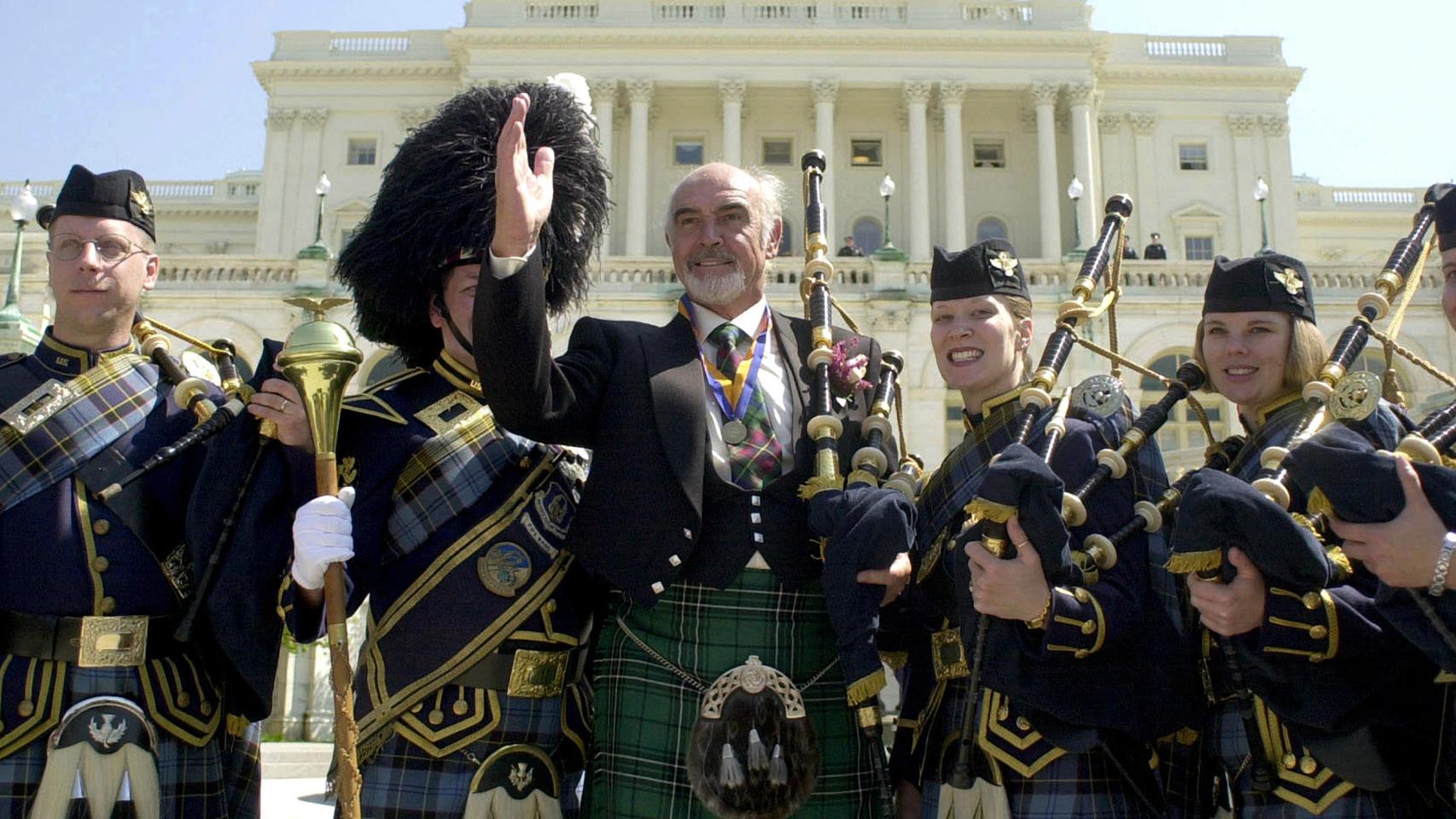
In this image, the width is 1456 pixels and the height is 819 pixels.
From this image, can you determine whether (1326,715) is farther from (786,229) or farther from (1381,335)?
(786,229)

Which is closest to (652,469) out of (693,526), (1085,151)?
(693,526)

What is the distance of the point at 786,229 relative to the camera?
48156 millimetres

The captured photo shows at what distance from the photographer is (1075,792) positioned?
13.6ft

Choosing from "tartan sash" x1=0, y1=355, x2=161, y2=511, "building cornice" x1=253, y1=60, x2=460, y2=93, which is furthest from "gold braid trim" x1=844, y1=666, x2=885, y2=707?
"building cornice" x1=253, y1=60, x2=460, y2=93

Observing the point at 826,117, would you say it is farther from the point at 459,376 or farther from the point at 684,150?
the point at 459,376

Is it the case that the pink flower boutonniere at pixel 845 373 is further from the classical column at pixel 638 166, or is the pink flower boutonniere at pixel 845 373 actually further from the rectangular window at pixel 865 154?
the rectangular window at pixel 865 154

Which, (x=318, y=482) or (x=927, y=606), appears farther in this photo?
(x=927, y=606)

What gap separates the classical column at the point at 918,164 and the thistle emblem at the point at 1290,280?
145 feet

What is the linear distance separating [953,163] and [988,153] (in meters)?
3.35

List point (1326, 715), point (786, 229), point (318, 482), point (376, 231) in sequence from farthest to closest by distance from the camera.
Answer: point (786, 229) → point (376, 231) → point (318, 482) → point (1326, 715)

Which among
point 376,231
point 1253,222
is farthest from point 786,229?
point 376,231

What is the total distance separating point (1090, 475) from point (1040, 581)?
654 mm

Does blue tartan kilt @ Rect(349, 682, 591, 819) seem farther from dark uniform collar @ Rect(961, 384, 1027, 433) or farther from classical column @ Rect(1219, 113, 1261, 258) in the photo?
classical column @ Rect(1219, 113, 1261, 258)

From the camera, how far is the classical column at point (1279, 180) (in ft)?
161
